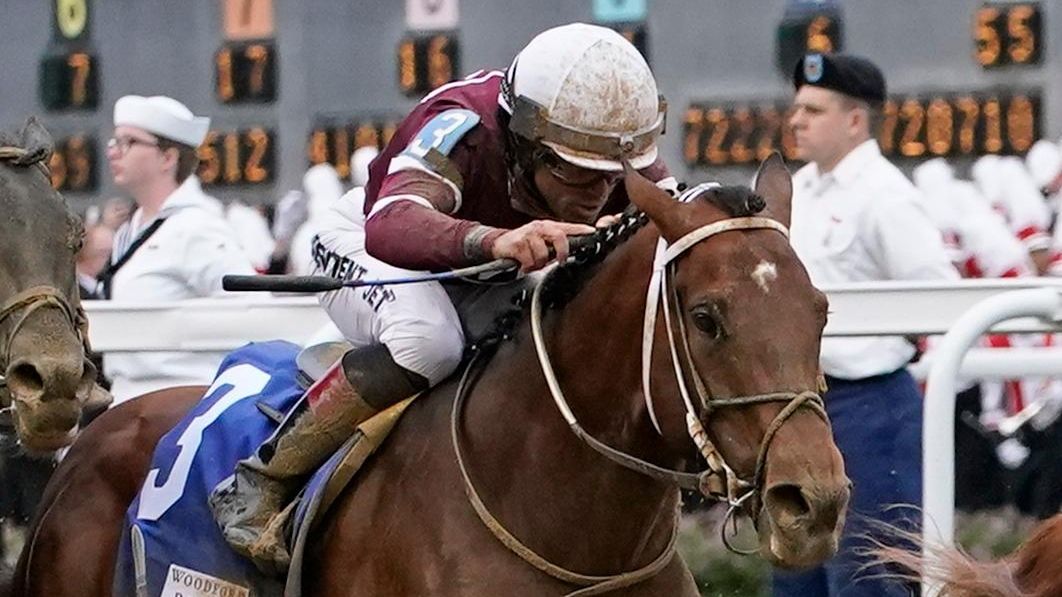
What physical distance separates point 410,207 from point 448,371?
386 millimetres

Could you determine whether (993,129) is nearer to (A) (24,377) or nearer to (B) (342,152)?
(B) (342,152)

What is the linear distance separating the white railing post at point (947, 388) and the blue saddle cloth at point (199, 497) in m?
1.38

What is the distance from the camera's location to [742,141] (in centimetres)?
1383

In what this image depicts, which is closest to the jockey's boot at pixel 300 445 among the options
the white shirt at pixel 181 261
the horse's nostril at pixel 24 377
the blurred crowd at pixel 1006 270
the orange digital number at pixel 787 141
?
the horse's nostril at pixel 24 377

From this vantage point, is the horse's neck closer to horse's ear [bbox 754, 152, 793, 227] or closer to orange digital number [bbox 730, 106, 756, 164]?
horse's ear [bbox 754, 152, 793, 227]

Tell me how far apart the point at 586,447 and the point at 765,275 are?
576 mm

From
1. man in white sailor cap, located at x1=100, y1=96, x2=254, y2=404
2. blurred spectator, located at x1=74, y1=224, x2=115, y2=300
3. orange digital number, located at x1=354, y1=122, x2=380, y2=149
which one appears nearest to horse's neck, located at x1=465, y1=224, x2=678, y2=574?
man in white sailor cap, located at x1=100, y1=96, x2=254, y2=404

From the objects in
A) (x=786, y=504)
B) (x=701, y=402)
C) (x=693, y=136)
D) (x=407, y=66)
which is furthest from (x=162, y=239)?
(x=407, y=66)

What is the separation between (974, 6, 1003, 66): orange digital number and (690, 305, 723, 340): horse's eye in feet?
33.1

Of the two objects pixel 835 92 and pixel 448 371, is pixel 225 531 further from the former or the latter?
pixel 835 92

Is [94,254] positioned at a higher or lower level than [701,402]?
lower

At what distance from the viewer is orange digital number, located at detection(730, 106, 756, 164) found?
13773 millimetres

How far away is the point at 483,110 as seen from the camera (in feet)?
16.0

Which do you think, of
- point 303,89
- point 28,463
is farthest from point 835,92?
point 303,89
